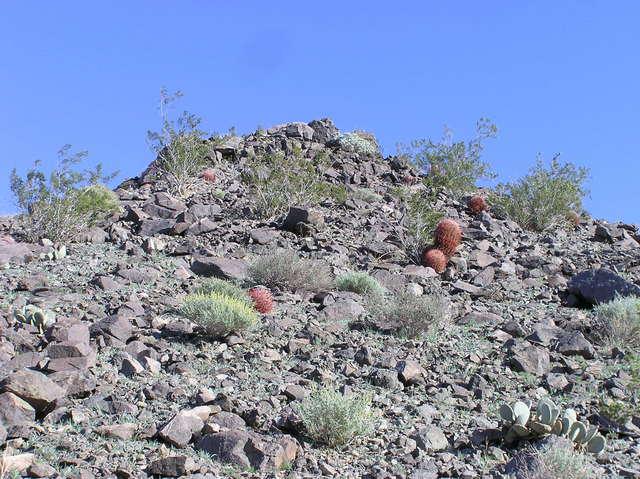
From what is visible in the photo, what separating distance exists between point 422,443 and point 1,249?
8910mm

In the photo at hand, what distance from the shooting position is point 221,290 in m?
9.68


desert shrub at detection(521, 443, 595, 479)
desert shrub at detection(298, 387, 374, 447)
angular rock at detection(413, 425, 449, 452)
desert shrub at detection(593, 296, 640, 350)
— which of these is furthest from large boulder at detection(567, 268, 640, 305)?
desert shrub at detection(298, 387, 374, 447)

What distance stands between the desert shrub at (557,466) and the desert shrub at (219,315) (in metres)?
4.00

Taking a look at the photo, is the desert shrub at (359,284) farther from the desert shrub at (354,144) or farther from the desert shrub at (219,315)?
the desert shrub at (354,144)

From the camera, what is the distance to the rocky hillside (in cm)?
540

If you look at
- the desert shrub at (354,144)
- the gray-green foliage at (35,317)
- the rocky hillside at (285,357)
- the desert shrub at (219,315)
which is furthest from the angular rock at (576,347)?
the desert shrub at (354,144)

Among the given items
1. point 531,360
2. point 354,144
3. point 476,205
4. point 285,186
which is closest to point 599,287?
point 531,360

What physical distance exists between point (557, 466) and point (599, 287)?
636 cm

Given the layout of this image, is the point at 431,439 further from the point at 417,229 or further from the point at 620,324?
the point at 417,229

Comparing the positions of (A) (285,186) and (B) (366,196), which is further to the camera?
(B) (366,196)

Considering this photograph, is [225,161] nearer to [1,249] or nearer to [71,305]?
[1,249]

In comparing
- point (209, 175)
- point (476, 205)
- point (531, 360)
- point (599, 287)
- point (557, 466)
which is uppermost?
point (476, 205)

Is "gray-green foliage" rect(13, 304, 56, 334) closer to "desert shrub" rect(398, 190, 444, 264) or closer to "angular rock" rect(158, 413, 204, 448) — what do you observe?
"angular rock" rect(158, 413, 204, 448)

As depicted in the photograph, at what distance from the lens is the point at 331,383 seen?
22.8 feet
